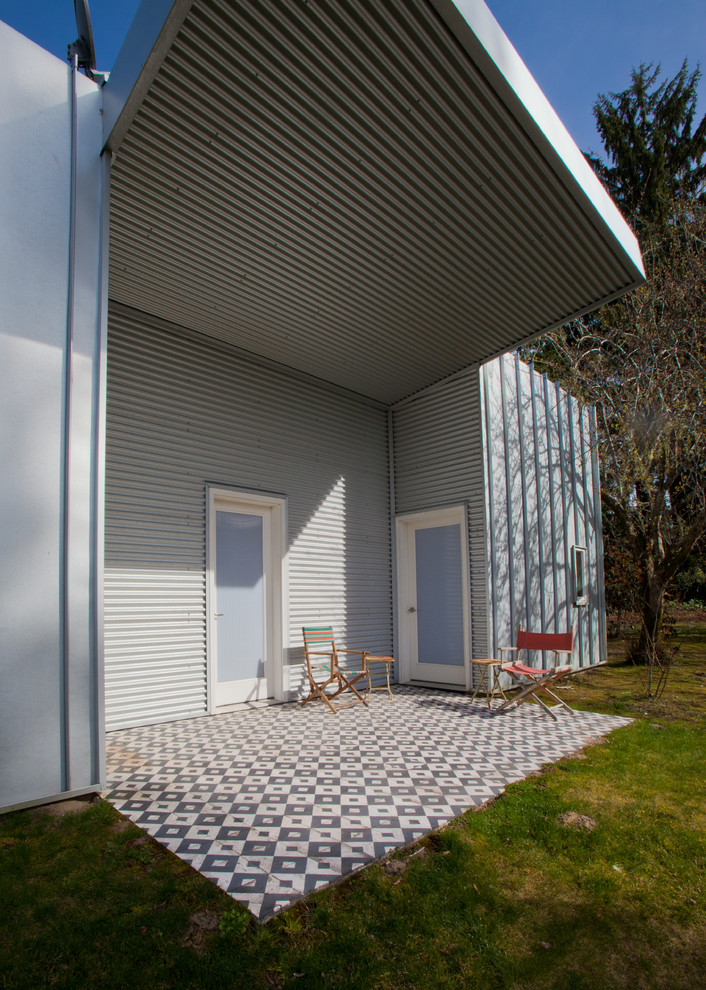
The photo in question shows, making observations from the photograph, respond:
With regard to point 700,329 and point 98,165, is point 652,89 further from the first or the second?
point 98,165

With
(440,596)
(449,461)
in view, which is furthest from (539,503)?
(440,596)

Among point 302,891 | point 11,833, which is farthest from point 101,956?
point 11,833

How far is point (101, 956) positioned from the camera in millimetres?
2078

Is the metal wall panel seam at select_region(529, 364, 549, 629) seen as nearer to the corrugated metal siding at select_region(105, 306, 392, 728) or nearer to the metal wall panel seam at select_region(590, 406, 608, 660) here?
the metal wall panel seam at select_region(590, 406, 608, 660)

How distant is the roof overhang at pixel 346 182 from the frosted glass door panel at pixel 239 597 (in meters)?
2.12

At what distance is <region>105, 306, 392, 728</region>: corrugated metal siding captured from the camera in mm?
5480

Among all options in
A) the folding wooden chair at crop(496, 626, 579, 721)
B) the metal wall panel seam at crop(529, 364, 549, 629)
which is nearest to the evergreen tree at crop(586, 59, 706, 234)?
the metal wall panel seam at crop(529, 364, 549, 629)

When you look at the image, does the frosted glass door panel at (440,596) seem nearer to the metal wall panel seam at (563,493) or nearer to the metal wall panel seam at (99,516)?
the metal wall panel seam at (563,493)

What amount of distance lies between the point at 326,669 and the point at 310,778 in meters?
2.33

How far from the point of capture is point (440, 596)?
752 cm

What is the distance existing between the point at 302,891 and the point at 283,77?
14.0 ft

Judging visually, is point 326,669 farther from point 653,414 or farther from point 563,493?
point 653,414

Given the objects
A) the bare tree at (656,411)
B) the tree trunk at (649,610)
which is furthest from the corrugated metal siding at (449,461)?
the tree trunk at (649,610)

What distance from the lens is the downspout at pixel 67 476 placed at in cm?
339
